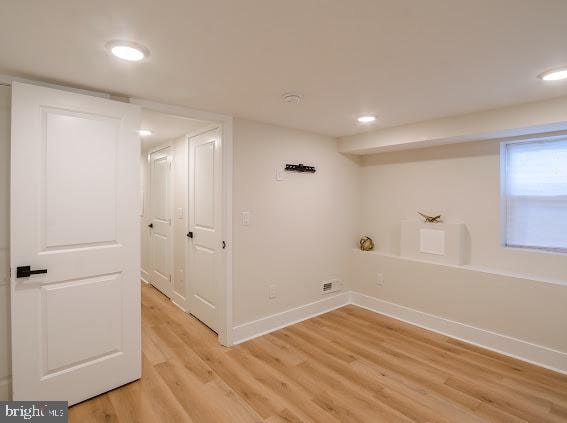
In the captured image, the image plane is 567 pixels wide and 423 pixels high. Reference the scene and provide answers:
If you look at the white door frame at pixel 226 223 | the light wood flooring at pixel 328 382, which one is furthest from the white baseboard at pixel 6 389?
the white door frame at pixel 226 223

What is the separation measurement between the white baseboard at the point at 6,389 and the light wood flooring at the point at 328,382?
412 millimetres

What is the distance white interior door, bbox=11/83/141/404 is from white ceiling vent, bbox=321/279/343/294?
7.22 feet

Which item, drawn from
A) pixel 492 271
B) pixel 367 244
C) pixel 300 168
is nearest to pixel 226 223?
pixel 300 168

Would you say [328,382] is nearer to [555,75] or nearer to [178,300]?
[178,300]

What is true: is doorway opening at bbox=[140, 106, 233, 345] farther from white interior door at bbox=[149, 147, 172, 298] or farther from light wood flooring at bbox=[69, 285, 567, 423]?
light wood flooring at bbox=[69, 285, 567, 423]

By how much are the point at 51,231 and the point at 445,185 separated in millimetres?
3640

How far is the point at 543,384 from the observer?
7.70ft

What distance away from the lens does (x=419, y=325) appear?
3.41 meters

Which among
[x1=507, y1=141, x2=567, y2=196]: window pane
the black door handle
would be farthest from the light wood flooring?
[x1=507, y1=141, x2=567, y2=196]: window pane

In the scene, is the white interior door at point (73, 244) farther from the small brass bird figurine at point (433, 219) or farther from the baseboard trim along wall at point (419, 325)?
the small brass bird figurine at point (433, 219)

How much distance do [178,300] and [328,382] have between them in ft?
7.74

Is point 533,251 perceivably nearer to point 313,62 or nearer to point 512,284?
point 512,284

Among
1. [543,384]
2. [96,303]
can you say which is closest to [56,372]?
[96,303]

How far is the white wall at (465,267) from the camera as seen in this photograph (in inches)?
105
